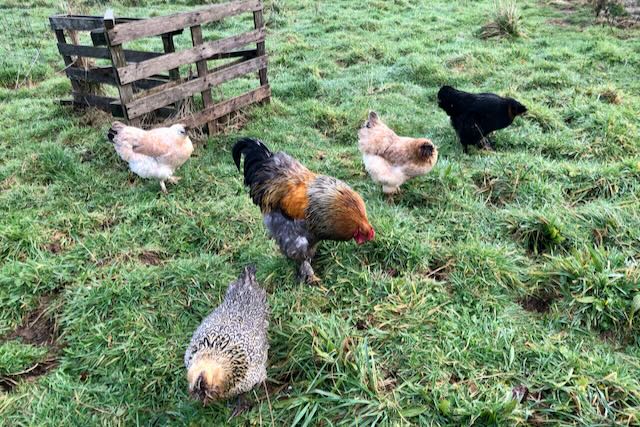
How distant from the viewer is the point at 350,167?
17.2 feet

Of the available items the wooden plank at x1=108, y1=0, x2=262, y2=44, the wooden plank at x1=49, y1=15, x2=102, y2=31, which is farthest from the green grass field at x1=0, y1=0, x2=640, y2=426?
the wooden plank at x1=108, y1=0, x2=262, y2=44

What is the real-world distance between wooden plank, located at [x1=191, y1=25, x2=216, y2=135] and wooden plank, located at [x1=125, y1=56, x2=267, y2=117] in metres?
0.08

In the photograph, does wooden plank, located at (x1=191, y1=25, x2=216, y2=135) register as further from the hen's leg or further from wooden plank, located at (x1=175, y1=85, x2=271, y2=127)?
the hen's leg

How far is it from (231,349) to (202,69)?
4.42 meters

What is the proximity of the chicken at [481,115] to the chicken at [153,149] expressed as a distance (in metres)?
3.20

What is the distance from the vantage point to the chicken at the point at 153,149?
4.70m

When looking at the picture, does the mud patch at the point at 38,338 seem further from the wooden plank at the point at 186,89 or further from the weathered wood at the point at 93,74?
the weathered wood at the point at 93,74

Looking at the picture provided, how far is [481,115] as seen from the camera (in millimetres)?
5258

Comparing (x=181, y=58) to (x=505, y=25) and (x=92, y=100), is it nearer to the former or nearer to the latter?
(x=92, y=100)

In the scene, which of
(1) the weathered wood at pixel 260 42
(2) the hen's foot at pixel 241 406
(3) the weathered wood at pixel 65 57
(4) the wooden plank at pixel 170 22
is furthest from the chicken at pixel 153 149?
(2) the hen's foot at pixel 241 406

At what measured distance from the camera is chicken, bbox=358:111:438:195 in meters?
4.27

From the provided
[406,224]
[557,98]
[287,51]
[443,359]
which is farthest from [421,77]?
[443,359]

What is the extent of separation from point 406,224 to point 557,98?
398 centimetres

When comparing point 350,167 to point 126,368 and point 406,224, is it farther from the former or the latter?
point 126,368
